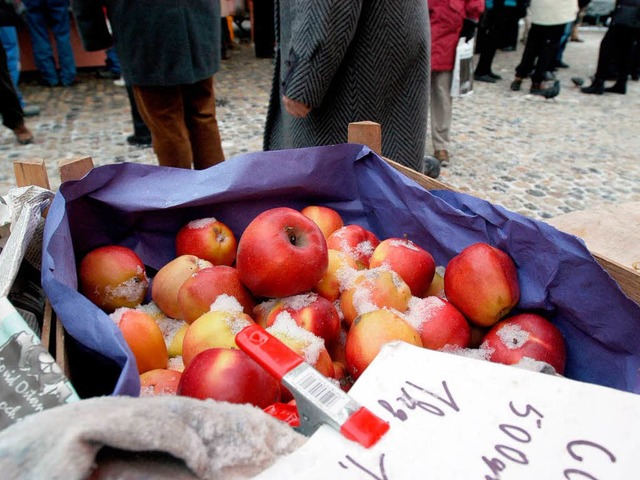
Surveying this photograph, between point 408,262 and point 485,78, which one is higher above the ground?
point 408,262

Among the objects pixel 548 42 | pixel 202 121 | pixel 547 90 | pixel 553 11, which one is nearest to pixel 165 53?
pixel 202 121

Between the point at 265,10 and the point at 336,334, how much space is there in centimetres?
742

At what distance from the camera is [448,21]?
3.42 metres

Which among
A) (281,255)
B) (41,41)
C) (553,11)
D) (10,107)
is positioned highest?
(553,11)

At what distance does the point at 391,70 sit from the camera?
6.22ft

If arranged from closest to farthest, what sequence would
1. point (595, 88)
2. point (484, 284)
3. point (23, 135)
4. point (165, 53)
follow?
point (484, 284) → point (165, 53) → point (23, 135) → point (595, 88)

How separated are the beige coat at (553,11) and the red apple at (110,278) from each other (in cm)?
565

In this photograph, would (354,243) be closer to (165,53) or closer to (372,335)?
(372,335)

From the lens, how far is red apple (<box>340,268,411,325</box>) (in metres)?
1.06

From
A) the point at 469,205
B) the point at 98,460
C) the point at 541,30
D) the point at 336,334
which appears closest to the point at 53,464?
the point at 98,460

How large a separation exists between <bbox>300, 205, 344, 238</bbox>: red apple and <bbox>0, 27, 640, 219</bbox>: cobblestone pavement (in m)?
2.15

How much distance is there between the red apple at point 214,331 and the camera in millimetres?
965

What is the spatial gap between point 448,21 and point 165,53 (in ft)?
6.34

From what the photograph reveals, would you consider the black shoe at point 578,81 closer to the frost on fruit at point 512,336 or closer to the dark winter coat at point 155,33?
the dark winter coat at point 155,33
